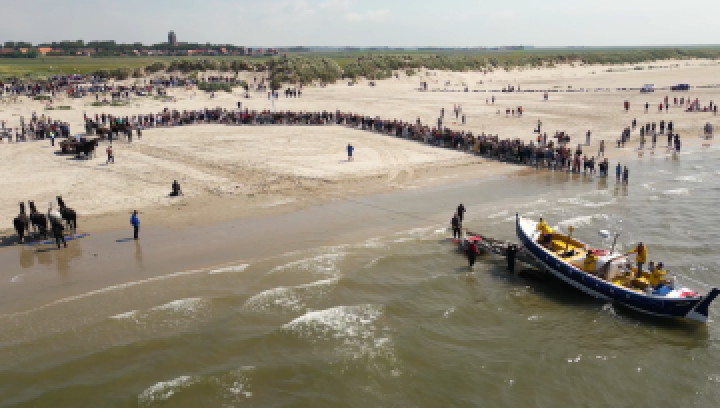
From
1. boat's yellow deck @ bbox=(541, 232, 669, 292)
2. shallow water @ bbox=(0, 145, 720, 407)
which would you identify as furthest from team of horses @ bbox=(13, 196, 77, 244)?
boat's yellow deck @ bbox=(541, 232, 669, 292)

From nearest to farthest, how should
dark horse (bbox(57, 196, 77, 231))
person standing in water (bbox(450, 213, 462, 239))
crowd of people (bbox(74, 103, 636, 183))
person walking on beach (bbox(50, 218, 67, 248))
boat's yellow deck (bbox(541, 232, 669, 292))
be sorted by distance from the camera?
boat's yellow deck (bbox(541, 232, 669, 292)) → person walking on beach (bbox(50, 218, 67, 248)) → dark horse (bbox(57, 196, 77, 231)) → person standing in water (bbox(450, 213, 462, 239)) → crowd of people (bbox(74, 103, 636, 183))

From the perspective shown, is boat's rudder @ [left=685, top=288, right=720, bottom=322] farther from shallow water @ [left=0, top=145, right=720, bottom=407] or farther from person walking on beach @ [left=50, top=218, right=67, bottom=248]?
person walking on beach @ [left=50, top=218, right=67, bottom=248]

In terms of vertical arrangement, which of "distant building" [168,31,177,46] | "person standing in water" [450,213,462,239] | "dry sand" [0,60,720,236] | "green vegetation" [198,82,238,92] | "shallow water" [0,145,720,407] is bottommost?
"shallow water" [0,145,720,407]

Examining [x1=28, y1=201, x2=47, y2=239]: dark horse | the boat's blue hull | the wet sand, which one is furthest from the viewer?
[x1=28, y1=201, x2=47, y2=239]: dark horse

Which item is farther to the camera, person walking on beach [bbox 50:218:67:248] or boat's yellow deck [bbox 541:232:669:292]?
person walking on beach [bbox 50:218:67:248]

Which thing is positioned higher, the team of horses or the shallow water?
the team of horses

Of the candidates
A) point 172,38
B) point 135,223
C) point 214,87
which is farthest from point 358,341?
point 172,38

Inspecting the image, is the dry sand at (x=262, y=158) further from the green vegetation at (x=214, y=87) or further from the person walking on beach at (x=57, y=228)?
the person walking on beach at (x=57, y=228)
